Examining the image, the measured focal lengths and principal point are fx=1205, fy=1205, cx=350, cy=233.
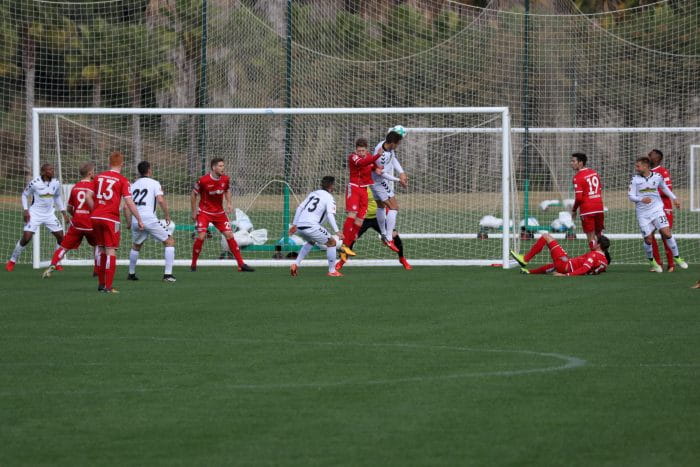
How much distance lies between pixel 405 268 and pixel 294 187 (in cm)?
517

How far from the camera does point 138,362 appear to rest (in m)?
9.50

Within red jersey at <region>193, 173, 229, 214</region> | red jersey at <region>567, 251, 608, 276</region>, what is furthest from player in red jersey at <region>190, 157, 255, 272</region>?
red jersey at <region>567, 251, 608, 276</region>

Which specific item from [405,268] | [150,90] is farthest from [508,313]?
[150,90]

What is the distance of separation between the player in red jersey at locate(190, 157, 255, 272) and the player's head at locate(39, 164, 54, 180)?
245cm

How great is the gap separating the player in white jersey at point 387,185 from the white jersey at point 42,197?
5329mm

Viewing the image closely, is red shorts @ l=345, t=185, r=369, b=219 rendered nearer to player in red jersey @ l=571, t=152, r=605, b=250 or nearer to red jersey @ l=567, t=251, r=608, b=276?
player in red jersey @ l=571, t=152, r=605, b=250

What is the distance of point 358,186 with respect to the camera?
19.6m

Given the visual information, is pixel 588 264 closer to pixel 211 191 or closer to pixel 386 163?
pixel 386 163

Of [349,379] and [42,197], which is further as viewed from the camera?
[42,197]

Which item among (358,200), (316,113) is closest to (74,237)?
(358,200)

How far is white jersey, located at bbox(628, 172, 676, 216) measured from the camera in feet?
62.8

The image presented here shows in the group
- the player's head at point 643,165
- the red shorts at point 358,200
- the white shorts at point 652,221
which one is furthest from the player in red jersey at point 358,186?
the white shorts at point 652,221

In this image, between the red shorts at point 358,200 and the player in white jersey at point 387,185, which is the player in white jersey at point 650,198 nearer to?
the player in white jersey at point 387,185

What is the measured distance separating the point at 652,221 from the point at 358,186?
474cm
